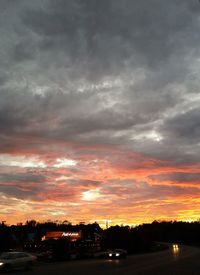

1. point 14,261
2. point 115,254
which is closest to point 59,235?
point 115,254

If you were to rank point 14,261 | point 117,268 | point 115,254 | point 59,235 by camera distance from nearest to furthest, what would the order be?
point 14,261
point 117,268
point 115,254
point 59,235

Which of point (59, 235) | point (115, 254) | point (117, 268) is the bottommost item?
point (117, 268)

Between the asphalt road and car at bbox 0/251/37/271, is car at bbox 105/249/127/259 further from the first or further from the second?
car at bbox 0/251/37/271

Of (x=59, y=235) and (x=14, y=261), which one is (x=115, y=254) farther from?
(x=59, y=235)

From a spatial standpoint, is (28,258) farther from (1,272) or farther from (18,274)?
(18,274)

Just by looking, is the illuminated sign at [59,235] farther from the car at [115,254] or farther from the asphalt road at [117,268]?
the asphalt road at [117,268]

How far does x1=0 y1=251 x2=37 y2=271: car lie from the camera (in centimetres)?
3291

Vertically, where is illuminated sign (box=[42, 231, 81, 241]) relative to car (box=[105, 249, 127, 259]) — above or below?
above

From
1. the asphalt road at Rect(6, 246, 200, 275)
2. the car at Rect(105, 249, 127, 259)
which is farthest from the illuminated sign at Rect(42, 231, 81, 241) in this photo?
the asphalt road at Rect(6, 246, 200, 275)

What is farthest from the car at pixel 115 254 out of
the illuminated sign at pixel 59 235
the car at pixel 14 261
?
the illuminated sign at pixel 59 235

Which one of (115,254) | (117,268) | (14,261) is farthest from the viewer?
(115,254)

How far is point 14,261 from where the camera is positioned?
111 ft

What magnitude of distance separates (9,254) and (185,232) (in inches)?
6490

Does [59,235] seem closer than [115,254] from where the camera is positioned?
No
